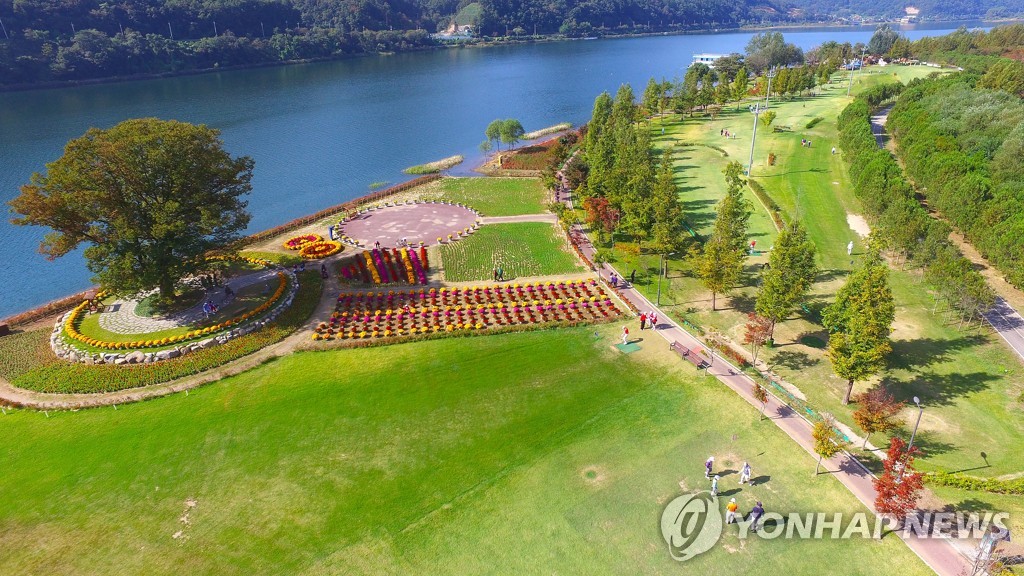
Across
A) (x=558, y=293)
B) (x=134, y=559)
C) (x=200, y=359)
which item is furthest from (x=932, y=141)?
(x=134, y=559)

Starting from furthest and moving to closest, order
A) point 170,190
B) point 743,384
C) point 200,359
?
point 170,190 → point 200,359 → point 743,384

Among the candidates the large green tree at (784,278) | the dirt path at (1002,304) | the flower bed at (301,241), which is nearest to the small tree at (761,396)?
the large green tree at (784,278)

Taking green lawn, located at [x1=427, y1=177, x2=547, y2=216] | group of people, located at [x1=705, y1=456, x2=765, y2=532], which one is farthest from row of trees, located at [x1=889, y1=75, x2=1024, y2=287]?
green lawn, located at [x1=427, y1=177, x2=547, y2=216]

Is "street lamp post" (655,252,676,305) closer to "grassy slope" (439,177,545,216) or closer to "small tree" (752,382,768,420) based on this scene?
"small tree" (752,382,768,420)

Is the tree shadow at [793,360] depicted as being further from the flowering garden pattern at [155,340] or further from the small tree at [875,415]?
the flowering garden pattern at [155,340]

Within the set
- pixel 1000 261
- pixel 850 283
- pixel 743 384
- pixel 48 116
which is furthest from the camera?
pixel 48 116

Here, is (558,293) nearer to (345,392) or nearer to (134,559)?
(345,392)
